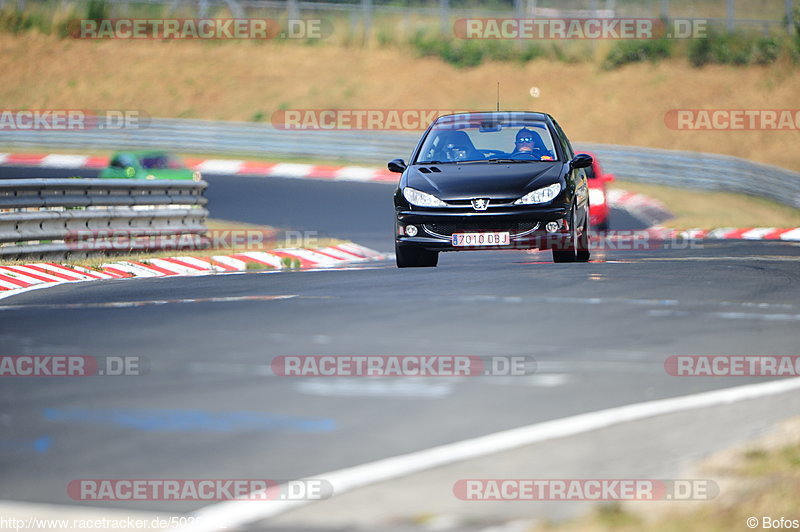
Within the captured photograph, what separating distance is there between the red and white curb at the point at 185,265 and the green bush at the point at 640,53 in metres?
29.2

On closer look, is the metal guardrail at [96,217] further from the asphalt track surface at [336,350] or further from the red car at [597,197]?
the red car at [597,197]

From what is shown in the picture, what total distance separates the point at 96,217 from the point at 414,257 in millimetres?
4591

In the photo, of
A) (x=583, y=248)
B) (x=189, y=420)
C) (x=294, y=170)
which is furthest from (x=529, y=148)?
(x=294, y=170)

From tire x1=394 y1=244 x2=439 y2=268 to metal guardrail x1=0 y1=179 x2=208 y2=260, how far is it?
14.4 feet

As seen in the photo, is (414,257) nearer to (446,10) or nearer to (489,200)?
(489,200)

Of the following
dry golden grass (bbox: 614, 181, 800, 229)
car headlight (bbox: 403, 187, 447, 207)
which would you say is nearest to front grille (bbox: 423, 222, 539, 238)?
car headlight (bbox: 403, 187, 447, 207)

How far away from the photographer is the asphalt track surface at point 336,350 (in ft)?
20.3

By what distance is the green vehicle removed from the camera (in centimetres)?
2983

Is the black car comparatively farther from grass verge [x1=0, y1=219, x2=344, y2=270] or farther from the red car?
the red car

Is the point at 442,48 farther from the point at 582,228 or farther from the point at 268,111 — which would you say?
the point at 582,228

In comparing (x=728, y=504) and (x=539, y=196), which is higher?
(x=539, y=196)

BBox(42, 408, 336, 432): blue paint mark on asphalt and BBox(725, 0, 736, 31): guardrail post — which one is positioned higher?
BBox(725, 0, 736, 31): guardrail post

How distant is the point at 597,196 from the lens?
2367cm

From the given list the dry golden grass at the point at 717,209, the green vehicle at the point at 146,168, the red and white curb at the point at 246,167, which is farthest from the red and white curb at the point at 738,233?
the red and white curb at the point at 246,167
